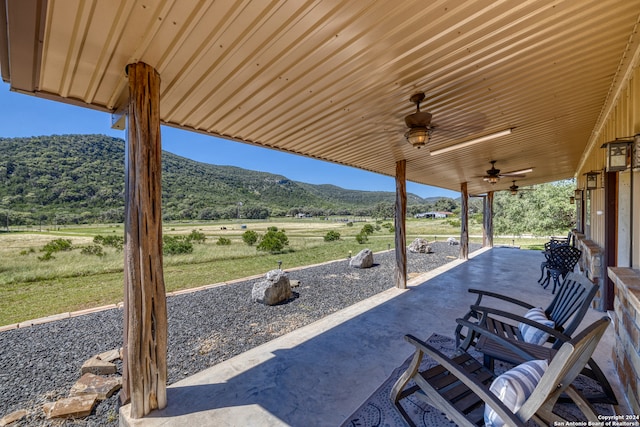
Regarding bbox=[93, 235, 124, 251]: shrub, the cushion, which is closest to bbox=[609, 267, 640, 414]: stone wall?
the cushion

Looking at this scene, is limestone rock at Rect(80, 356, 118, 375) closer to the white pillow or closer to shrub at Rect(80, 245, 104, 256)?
the white pillow

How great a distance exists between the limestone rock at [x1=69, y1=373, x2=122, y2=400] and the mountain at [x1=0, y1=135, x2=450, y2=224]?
45.6 ft

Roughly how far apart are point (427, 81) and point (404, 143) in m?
1.95

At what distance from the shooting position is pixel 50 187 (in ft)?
73.5

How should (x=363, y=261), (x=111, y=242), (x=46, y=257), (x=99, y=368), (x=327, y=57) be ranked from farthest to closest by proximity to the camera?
1. (x=111, y=242)
2. (x=46, y=257)
3. (x=363, y=261)
4. (x=99, y=368)
5. (x=327, y=57)

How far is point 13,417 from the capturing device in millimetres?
2062

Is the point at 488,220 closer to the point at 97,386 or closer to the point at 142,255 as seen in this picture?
the point at 142,255

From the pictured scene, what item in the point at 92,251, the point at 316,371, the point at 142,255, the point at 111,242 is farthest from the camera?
the point at 111,242

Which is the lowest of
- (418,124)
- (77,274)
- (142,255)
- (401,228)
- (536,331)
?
(77,274)

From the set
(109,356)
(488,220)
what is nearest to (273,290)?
(109,356)

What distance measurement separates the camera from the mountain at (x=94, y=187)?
21.5 m

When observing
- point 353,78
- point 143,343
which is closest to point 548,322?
point 353,78

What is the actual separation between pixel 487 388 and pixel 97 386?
10.3 feet

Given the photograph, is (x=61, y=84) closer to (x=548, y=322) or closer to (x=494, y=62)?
(x=494, y=62)
